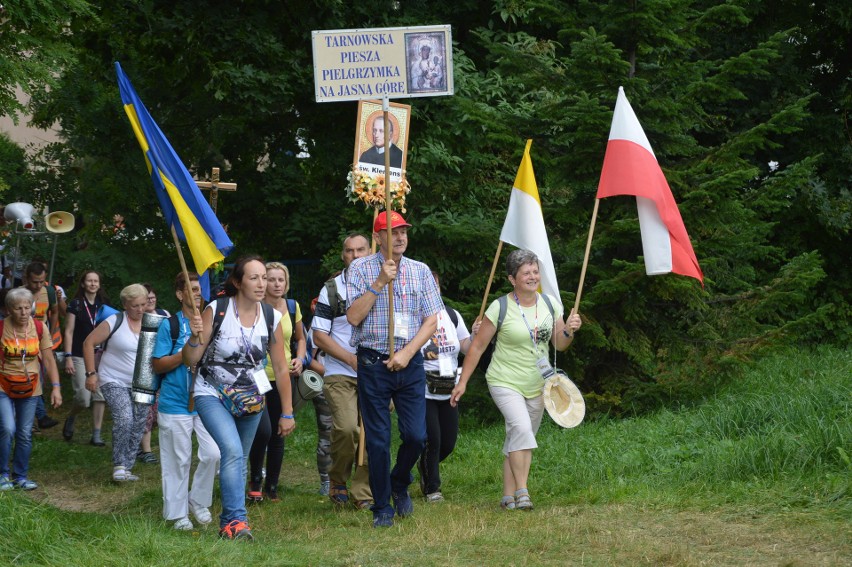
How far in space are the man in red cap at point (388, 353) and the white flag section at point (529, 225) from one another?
1.73 m

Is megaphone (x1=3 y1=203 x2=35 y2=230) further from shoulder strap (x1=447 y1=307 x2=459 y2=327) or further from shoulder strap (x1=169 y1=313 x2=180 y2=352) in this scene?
shoulder strap (x1=447 y1=307 x2=459 y2=327)

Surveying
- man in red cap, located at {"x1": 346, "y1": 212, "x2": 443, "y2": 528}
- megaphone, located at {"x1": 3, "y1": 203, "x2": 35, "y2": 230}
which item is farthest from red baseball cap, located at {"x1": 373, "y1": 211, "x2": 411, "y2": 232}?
megaphone, located at {"x1": 3, "y1": 203, "x2": 35, "y2": 230}

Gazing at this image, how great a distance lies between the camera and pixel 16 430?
9203mm

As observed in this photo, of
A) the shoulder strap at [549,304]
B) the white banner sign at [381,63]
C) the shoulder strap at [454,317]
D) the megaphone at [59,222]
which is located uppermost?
the white banner sign at [381,63]

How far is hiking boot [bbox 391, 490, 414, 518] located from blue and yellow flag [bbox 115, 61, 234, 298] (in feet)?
6.64

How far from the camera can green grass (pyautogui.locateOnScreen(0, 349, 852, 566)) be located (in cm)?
603

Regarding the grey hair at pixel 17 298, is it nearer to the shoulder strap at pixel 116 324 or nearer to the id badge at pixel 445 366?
the shoulder strap at pixel 116 324

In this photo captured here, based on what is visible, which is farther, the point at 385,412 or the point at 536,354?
the point at 536,354

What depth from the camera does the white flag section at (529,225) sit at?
29.3 ft

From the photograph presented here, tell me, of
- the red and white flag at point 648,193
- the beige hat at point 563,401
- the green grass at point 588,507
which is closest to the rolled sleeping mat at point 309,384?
the green grass at point 588,507

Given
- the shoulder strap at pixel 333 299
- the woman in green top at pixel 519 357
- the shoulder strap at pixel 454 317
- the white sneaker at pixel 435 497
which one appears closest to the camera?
the woman in green top at pixel 519 357

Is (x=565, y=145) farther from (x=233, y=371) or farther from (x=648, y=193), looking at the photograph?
(x=233, y=371)

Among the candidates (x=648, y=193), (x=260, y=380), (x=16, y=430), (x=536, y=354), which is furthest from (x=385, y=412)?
(x=16, y=430)

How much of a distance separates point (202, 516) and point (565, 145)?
5.43 metres
